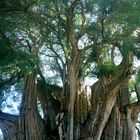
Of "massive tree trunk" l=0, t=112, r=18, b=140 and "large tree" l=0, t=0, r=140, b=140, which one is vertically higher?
"large tree" l=0, t=0, r=140, b=140

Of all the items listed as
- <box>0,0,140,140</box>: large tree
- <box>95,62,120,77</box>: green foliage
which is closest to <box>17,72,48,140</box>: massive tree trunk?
<box>0,0,140,140</box>: large tree

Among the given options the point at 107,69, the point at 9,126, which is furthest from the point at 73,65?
the point at 9,126

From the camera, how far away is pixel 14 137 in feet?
29.5

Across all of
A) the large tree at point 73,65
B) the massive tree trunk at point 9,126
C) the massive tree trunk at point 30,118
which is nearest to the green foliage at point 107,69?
the large tree at point 73,65

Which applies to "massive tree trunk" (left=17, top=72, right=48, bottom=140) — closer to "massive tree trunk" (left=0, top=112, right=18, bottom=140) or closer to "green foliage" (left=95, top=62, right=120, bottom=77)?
"massive tree trunk" (left=0, top=112, right=18, bottom=140)

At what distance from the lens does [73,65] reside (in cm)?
881

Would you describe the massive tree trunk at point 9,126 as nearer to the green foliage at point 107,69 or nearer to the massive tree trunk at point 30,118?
the massive tree trunk at point 30,118

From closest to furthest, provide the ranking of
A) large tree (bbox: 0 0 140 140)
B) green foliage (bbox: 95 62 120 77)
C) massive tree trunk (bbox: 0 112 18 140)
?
large tree (bbox: 0 0 140 140) < green foliage (bbox: 95 62 120 77) < massive tree trunk (bbox: 0 112 18 140)

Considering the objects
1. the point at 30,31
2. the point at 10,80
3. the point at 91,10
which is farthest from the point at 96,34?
the point at 10,80

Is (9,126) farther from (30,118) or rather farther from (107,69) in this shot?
(107,69)

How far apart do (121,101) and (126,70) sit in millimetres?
1313

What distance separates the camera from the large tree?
8.08 meters

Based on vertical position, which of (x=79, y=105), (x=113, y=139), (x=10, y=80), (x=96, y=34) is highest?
(x=96, y=34)

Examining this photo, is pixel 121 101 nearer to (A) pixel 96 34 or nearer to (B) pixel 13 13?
(A) pixel 96 34
